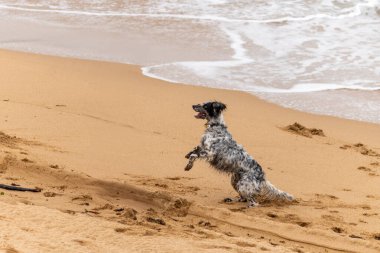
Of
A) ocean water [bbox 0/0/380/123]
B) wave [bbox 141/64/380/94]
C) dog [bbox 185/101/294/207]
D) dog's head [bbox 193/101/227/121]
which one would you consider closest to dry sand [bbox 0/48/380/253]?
dog [bbox 185/101/294/207]

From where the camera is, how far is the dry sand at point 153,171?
16.7ft

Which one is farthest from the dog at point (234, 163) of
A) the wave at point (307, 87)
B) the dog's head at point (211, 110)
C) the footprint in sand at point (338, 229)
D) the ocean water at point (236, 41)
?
the wave at point (307, 87)

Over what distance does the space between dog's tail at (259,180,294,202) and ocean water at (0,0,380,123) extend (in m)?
4.19

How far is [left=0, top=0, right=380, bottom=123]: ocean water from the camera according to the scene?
480 inches

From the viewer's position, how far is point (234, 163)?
6.98 metres

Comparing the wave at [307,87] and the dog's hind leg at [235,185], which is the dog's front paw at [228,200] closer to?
the dog's hind leg at [235,185]

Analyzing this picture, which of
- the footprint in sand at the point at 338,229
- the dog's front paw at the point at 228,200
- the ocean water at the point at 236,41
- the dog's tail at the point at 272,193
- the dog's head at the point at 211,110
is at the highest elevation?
the ocean water at the point at 236,41

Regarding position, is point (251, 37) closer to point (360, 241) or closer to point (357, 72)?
point (357, 72)

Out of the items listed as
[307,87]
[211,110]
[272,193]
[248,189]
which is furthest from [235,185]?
[307,87]

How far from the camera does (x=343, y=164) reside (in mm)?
8539

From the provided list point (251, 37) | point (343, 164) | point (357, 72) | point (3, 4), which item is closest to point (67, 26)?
point (3, 4)

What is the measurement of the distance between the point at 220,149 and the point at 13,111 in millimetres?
3142

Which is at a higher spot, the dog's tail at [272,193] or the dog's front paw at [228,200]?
the dog's tail at [272,193]

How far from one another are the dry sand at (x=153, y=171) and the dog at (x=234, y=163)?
0.54 feet
